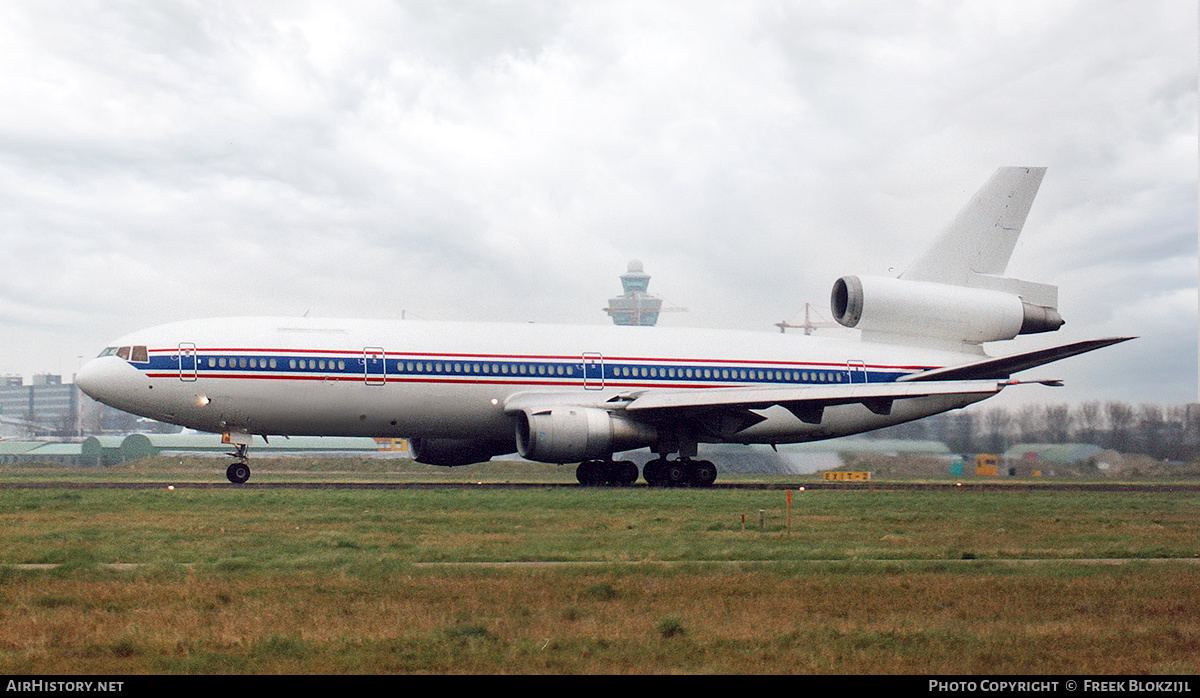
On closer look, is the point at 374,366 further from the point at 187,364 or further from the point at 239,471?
the point at 239,471

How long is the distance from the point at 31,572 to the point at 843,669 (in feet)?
31.1

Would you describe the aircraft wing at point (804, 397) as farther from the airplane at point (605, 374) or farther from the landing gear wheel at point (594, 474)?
the landing gear wheel at point (594, 474)

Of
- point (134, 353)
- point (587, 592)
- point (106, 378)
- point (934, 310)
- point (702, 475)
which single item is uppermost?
point (934, 310)

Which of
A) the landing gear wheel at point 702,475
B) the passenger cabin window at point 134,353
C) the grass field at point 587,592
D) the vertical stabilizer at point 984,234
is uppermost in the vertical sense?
the vertical stabilizer at point 984,234

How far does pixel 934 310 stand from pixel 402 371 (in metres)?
18.1

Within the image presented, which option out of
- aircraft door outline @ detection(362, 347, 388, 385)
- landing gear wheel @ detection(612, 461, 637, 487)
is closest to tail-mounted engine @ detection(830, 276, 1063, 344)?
landing gear wheel @ detection(612, 461, 637, 487)

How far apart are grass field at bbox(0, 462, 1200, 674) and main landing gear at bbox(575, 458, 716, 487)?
11755 millimetres

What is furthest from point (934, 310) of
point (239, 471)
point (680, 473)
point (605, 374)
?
point (239, 471)

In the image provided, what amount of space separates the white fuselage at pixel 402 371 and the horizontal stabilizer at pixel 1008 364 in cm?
348

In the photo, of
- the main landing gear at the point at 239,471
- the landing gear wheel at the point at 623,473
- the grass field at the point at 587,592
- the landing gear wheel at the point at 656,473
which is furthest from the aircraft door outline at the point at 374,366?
the grass field at the point at 587,592

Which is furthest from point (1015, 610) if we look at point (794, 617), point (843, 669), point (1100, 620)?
point (843, 669)

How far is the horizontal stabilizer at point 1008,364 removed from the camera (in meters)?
31.9

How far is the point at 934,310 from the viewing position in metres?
38.2

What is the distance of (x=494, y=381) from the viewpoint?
3269 cm
